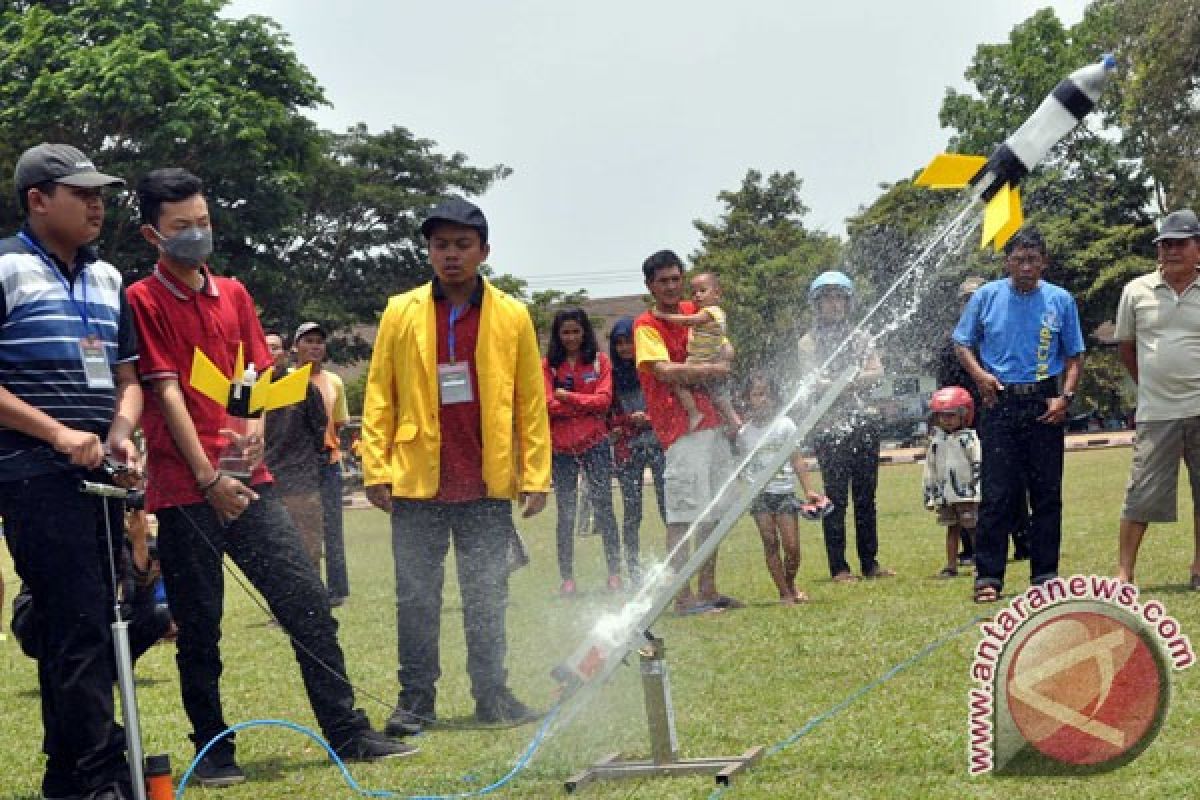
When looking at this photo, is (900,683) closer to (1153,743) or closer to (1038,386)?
(1153,743)

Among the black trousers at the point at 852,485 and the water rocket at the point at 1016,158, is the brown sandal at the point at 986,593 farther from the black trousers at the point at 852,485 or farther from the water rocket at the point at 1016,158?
the water rocket at the point at 1016,158

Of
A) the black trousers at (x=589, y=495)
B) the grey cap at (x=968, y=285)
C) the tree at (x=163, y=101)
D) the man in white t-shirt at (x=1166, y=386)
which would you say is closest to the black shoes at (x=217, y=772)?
the black trousers at (x=589, y=495)

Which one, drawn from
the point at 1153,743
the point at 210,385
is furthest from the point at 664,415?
the point at 1153,743

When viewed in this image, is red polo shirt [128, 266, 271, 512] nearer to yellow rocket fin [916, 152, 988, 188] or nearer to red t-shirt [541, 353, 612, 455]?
yellow rocket fin [916, 152, 988, 188]

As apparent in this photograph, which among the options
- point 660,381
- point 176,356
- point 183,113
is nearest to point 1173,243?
point 660,381

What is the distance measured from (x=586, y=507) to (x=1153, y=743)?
661cm

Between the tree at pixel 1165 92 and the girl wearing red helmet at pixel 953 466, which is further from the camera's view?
the tree at pixel 1165 92

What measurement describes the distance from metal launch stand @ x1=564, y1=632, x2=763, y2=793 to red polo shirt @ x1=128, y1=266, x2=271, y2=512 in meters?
1.80

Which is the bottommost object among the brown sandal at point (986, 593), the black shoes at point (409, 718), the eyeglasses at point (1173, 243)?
the brown sandal at point (986, 593)

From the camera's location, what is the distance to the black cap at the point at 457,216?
6.36 meters

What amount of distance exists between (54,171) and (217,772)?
2.24 meters

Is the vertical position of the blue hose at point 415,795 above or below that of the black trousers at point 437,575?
below

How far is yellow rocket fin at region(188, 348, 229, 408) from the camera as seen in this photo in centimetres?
569

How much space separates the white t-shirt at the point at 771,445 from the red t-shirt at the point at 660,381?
29 cm
